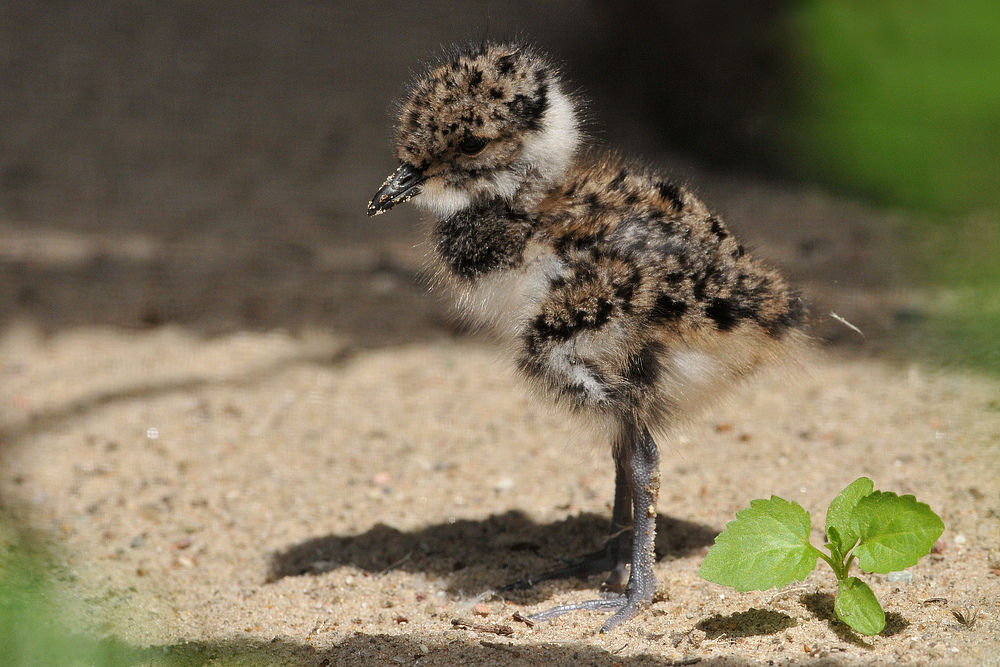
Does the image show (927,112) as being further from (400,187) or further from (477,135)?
(400,187)

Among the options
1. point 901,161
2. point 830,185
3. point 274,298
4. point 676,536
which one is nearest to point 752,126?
point 830,185

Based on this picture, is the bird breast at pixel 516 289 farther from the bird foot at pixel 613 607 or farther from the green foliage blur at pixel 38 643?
the green foliage blur at pixel 38 643

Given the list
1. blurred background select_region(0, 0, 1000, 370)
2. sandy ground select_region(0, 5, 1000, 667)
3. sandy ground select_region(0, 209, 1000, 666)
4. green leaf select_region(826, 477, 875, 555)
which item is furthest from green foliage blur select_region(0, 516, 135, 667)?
blurred background select_region(0, 0, 1000, 370)

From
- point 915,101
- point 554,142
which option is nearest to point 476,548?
point 554,142

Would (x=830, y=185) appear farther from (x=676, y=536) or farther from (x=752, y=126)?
(x=676, y=536)

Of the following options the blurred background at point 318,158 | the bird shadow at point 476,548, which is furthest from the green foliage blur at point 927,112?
the bird shadow at point 476,548

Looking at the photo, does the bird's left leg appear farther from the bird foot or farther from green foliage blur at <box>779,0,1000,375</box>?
green foliage blur at <box>779,0,1000,375</box>
